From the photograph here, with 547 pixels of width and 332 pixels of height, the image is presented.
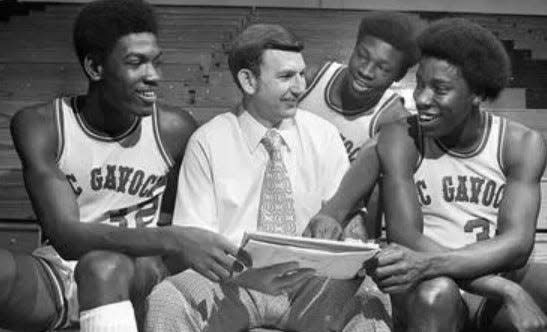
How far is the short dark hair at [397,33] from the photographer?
3453 mm

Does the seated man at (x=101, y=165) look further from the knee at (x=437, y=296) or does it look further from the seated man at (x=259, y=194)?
the knee at (x=437, y=296)

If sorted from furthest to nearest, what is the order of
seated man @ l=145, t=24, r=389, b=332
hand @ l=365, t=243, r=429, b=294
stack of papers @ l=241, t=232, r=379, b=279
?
seated man @ l=145, t=24, r=389, b=332
hand @ l=365, t=243, r=429, b=294
stack of papers @ l=241, t=232, r=379, b=279

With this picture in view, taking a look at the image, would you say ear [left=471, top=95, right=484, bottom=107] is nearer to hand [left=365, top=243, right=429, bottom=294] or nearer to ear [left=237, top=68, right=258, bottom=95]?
hand [left=365, top=243, right=429, bottom=294]

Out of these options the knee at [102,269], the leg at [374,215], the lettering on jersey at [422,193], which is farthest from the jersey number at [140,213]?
the lettering on jersey at [422,193]

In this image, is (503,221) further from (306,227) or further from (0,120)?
(0,120)

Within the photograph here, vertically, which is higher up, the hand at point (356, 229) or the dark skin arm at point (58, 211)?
the dark skin arm at point (58, 211)

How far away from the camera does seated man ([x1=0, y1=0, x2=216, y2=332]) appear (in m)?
2.65

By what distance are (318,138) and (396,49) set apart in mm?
611

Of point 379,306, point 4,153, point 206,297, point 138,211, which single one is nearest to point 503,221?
point 379,306

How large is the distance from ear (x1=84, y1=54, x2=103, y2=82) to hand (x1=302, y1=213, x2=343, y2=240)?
836 millimetres

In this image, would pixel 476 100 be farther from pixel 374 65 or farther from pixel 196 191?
pixel 196 191

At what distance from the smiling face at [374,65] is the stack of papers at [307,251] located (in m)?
1.03

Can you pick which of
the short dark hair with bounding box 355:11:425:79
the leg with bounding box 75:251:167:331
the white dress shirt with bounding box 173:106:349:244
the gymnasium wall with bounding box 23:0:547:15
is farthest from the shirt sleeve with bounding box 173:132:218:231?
the gymnasium wall with bounding box 23:0:547:15

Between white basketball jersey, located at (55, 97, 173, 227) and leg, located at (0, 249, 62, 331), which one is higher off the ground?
white basketball jersey, located at (55, 97, 173, 227)
